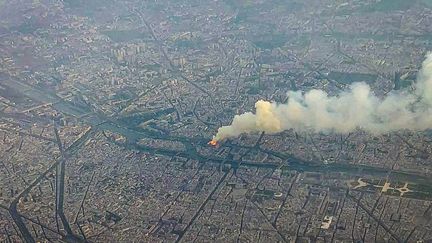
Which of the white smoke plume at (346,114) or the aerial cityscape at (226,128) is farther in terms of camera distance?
the white smoke plume at (346,114)

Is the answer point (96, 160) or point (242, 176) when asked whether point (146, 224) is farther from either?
point (96, 160)

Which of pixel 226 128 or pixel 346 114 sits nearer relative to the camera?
pixel 346 114

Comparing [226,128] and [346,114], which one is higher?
[346,114]

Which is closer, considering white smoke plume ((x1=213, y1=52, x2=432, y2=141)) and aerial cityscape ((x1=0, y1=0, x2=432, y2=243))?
aerial cityscape ((x1=0, y1=0, x2=432, y2=243))

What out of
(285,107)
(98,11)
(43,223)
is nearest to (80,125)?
(43,223)
